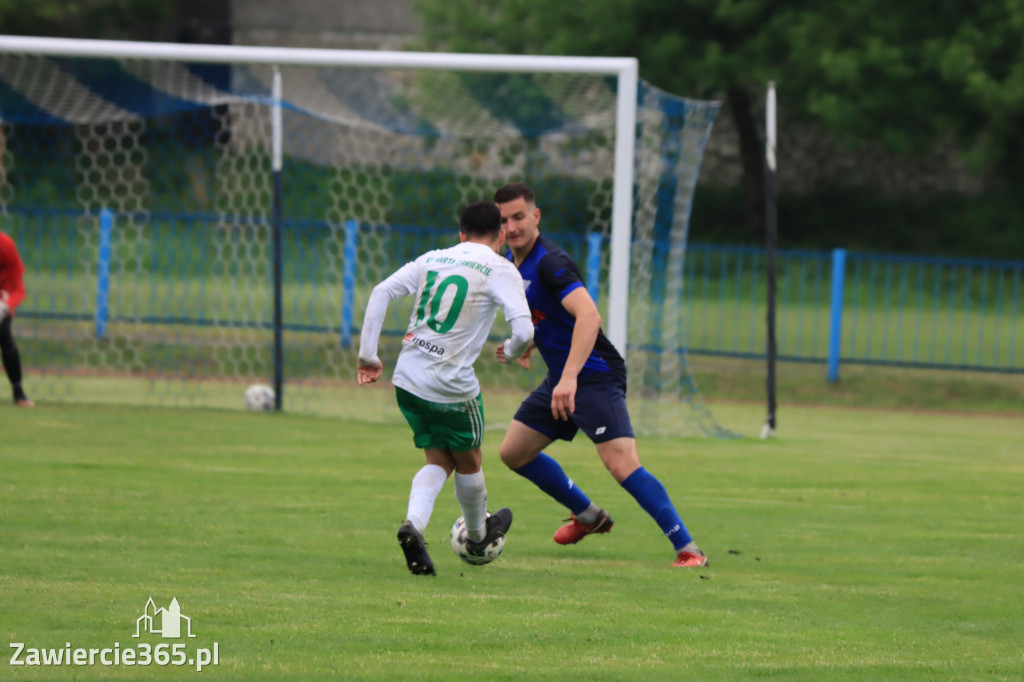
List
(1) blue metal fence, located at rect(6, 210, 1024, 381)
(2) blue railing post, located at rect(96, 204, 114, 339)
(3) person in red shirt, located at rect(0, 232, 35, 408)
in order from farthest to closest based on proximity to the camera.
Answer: (1) blue metal fence, located at rect(6, 210, 1024, 381) → (2) blue railing post, located at rect(96, 204, 114, 339) → (3) person in red shirt, located at rect(0, 232, 35, 408)

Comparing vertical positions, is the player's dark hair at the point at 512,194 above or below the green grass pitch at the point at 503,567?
above

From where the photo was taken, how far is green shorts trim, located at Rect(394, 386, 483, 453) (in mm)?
6246

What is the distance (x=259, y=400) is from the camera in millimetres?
13469

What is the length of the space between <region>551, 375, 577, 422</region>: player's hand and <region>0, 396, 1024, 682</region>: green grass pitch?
78 cm

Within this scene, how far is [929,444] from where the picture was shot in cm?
1301

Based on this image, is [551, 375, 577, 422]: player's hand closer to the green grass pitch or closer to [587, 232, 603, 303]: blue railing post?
the green grass pitch

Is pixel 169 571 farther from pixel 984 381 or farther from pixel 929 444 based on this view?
pixel 984 381

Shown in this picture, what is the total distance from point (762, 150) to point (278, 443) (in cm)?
2119

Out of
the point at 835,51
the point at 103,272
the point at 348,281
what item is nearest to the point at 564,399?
the point at 348,281

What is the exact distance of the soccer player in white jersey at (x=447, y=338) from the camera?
6.14 metres

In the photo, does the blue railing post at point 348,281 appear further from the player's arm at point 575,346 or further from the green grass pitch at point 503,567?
the player's arm at point 575,346

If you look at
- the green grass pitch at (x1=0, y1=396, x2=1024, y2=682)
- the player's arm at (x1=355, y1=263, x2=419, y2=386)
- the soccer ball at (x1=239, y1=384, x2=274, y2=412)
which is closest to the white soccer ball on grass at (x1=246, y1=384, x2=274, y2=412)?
the soccer ball at (x1=239, y1=384, x2=274, y2=412)

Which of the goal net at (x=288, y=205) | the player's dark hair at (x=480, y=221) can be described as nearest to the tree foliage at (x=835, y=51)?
the goal net at (x=288, y=205)

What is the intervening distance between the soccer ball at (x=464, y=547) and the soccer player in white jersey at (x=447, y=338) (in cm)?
15
